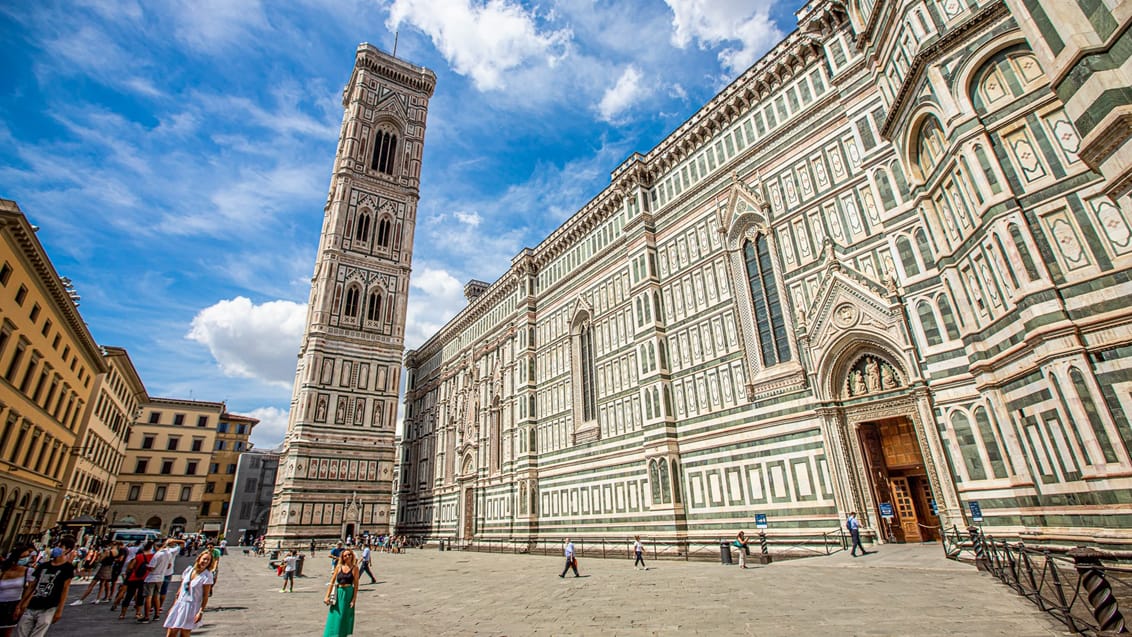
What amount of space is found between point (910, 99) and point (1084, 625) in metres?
12.4

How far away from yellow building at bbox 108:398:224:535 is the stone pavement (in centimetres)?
4752

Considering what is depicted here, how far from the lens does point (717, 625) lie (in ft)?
25.6

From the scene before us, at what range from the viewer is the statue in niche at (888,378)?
1661 centimetres

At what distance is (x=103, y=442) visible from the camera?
40188 mm

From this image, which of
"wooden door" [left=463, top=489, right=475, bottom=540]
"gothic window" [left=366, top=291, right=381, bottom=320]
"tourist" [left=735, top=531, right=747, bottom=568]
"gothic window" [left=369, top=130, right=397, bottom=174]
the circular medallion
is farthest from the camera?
"gothic window" [left=369, top=130, right=397, bottom=174]

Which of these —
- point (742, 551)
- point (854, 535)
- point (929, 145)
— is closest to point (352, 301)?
point (742, 551)

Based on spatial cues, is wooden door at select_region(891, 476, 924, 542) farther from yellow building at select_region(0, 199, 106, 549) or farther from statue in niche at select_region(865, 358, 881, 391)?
yellow building at select_region(0, 199, 106, 549)

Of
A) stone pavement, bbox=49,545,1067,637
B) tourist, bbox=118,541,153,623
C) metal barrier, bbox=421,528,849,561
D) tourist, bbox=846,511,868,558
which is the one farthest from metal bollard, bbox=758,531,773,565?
tourist, bbox=118,541,153,623

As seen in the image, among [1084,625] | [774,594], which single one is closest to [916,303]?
[774,594]

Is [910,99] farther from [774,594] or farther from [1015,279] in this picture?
[774,594]

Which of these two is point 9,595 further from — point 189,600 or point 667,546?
point 667,546

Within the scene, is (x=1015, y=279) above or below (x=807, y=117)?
below

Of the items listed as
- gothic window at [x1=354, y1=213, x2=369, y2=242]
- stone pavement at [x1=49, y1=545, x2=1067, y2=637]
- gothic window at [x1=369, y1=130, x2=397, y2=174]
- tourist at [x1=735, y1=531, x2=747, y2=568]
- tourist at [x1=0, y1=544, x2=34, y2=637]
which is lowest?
stone pavement at [x1=49, y1=545, x2=1067, y2=637]

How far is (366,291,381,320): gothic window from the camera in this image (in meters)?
48.4
